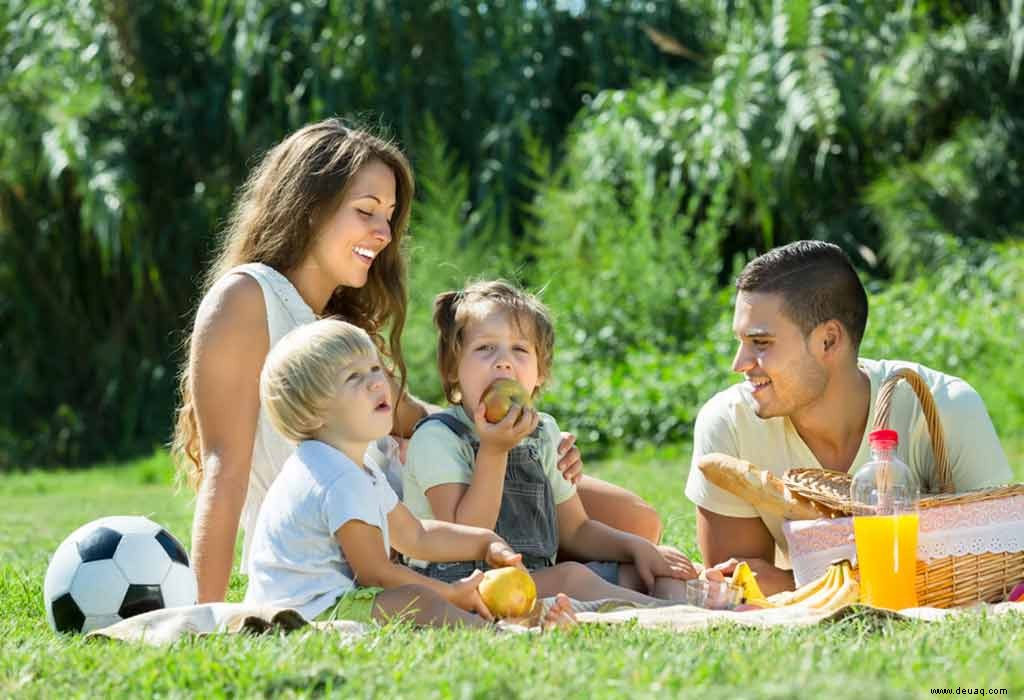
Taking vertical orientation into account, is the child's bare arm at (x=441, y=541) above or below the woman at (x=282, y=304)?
below

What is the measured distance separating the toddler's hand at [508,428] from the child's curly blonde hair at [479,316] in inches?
14.2

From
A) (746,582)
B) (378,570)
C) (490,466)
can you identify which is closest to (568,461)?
(490,466)

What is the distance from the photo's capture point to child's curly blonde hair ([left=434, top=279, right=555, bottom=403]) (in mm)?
4152

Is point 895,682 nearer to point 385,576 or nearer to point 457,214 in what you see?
point 385,576

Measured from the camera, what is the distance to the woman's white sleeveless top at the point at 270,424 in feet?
13.5

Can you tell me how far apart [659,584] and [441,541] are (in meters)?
0.76

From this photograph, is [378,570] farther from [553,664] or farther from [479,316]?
[479,316]

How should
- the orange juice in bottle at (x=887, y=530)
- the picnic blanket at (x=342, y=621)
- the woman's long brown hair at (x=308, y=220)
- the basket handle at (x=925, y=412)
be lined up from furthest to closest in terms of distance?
the woman's long brown hair at (x=308, y=220) < the basket handle at (x=925, y=412) < the orange juice in bottle at (x=887, y=530) < the picnic blanket at (x=342, y=621)

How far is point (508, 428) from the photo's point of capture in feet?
12.6

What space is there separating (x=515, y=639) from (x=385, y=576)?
53cm

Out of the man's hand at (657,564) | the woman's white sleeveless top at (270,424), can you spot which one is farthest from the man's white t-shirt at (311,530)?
the man's hand at (657,564)

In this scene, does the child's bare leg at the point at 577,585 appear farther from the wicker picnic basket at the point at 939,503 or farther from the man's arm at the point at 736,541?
the wicker picnic basket at the point at 939,503

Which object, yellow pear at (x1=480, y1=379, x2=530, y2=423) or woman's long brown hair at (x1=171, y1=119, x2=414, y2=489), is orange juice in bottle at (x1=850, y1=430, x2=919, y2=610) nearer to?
yellow pear at (x1=480, y1=379, x2=530, y2=423)

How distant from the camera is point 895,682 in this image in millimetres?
2461
